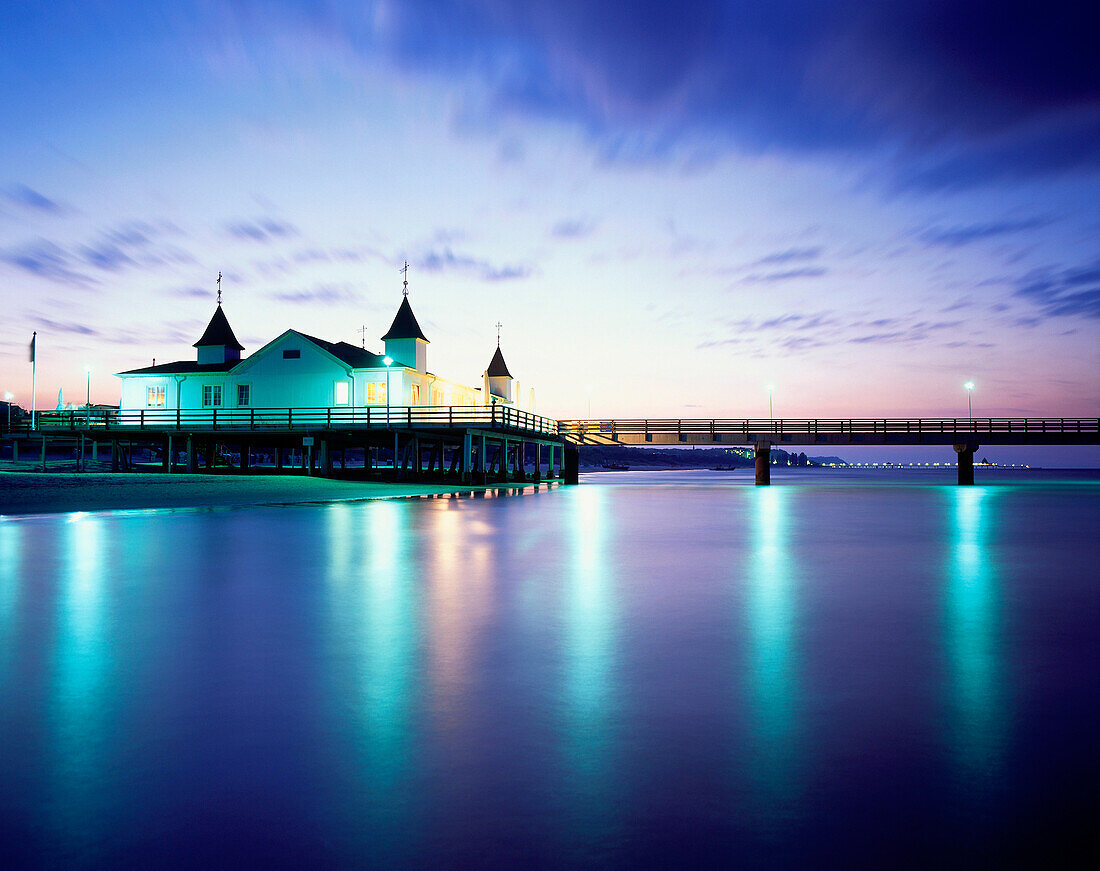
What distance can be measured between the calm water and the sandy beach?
15.6 m

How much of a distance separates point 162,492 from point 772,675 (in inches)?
1156

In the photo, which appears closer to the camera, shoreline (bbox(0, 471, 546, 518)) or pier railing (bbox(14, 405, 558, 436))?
shoreline (bbox(0, 471, 546, 518))

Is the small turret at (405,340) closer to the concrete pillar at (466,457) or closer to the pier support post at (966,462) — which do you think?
the concrete pillar at (466,457)

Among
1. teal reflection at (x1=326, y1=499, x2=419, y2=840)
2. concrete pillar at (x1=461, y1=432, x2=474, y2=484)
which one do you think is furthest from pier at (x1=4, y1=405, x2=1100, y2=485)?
teal reflection at (x1=326, y1=499, x2=419, y2=840)

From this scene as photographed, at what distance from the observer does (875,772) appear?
13.3ft

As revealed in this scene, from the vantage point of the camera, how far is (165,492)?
30328mm

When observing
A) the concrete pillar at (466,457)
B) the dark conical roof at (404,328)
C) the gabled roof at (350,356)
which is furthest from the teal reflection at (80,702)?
the dark conical roof at (404,328)

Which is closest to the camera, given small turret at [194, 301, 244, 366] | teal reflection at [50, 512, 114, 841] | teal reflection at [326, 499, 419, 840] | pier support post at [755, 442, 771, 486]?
teal reflection at [50, 512, 114, 841]

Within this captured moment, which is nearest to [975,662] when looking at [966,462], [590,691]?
[590,691]

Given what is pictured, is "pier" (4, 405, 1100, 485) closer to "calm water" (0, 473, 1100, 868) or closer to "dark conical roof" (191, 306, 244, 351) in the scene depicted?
"dark conical roof" (191, 306, 244, 351)

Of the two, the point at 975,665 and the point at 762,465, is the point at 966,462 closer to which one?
the point at 762,465

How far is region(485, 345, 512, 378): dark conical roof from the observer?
217ft

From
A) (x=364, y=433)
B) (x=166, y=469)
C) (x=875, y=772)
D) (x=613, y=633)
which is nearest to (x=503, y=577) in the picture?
(x=613, y=633)

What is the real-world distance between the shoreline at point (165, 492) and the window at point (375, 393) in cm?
749
